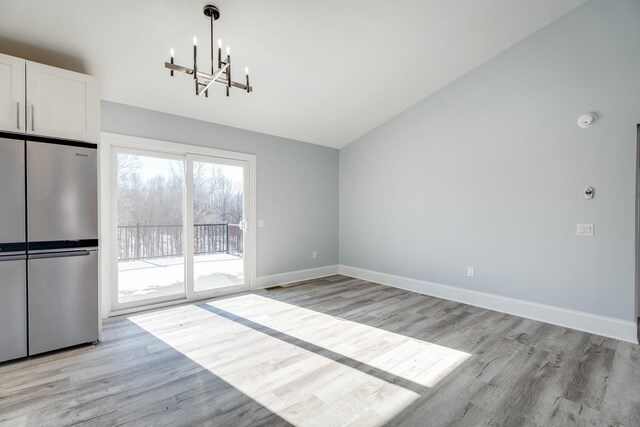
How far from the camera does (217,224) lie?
15.0 ft

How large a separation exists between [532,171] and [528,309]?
65.0 inches

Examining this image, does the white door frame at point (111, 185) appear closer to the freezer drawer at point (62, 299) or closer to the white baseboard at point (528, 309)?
the freezer drawer at point (62, 299)

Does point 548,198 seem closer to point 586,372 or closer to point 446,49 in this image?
point 586,372

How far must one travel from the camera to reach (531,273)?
372 centimetres

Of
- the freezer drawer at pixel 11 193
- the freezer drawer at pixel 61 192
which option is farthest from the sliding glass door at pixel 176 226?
the freezer drawer at pixel 11 193

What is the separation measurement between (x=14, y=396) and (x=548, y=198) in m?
5.15

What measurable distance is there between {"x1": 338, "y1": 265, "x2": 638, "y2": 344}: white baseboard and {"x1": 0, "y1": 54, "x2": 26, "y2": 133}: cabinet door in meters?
4.88

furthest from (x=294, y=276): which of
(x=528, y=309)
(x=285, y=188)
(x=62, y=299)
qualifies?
(x=528, y=309)

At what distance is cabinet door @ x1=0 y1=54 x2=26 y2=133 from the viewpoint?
2.51 metres

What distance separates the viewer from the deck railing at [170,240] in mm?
3850

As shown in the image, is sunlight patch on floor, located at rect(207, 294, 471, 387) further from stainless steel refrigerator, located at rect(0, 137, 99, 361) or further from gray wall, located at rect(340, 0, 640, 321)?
gray wall, located at rect(340, 0, 640, 321)

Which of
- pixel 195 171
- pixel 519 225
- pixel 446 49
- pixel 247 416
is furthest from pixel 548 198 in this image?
pixel 195 171

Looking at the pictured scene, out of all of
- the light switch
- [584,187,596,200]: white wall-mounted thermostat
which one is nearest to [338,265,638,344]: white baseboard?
the light switch

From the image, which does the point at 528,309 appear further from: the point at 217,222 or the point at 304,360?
the point at 217,222
